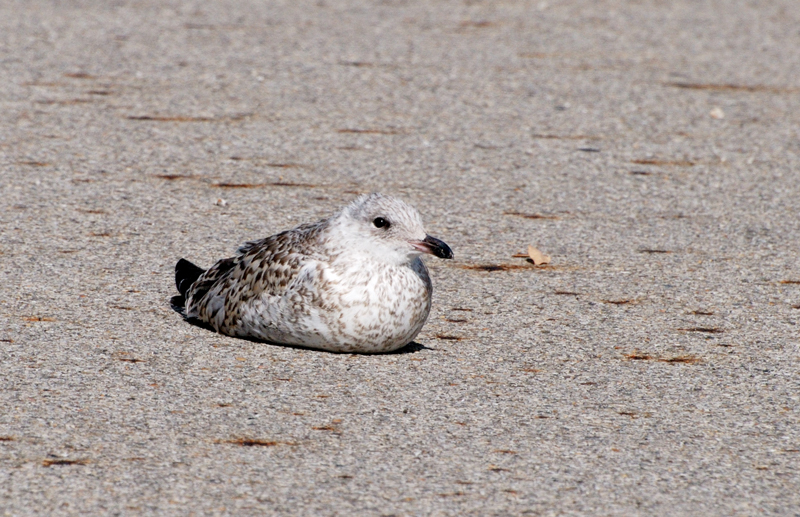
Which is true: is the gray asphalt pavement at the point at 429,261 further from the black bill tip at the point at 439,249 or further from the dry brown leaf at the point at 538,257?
the black bill tip at the point at 439,249

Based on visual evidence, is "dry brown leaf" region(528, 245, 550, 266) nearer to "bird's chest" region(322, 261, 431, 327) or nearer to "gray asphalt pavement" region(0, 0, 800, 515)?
"gray asphalt pavement" region(0, 0, 800, 515)

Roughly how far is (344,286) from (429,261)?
6.76 ft

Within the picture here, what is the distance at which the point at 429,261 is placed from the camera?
7598mm

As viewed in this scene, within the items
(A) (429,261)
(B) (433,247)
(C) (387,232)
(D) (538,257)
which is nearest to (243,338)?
(C) (387,232)

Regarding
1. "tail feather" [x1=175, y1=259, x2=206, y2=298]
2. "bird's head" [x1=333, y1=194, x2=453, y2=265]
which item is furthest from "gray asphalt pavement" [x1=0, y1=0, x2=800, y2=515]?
"bird's head" [x1=333, y1=194, x2=453, y2=265]

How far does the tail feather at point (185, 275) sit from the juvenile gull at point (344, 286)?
1.58 feet

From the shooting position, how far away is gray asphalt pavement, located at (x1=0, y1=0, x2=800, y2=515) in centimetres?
450

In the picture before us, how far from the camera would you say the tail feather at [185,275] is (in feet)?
21.0

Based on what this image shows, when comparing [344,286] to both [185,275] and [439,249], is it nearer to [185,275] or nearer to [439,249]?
[439,249]

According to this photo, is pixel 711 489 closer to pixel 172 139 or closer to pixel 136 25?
pixel 172 139

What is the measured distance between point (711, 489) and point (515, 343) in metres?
1.79

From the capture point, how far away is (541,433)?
A: 4.91 m

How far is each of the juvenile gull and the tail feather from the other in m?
0.48

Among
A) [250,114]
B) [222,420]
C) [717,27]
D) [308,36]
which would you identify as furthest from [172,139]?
[717,27]
